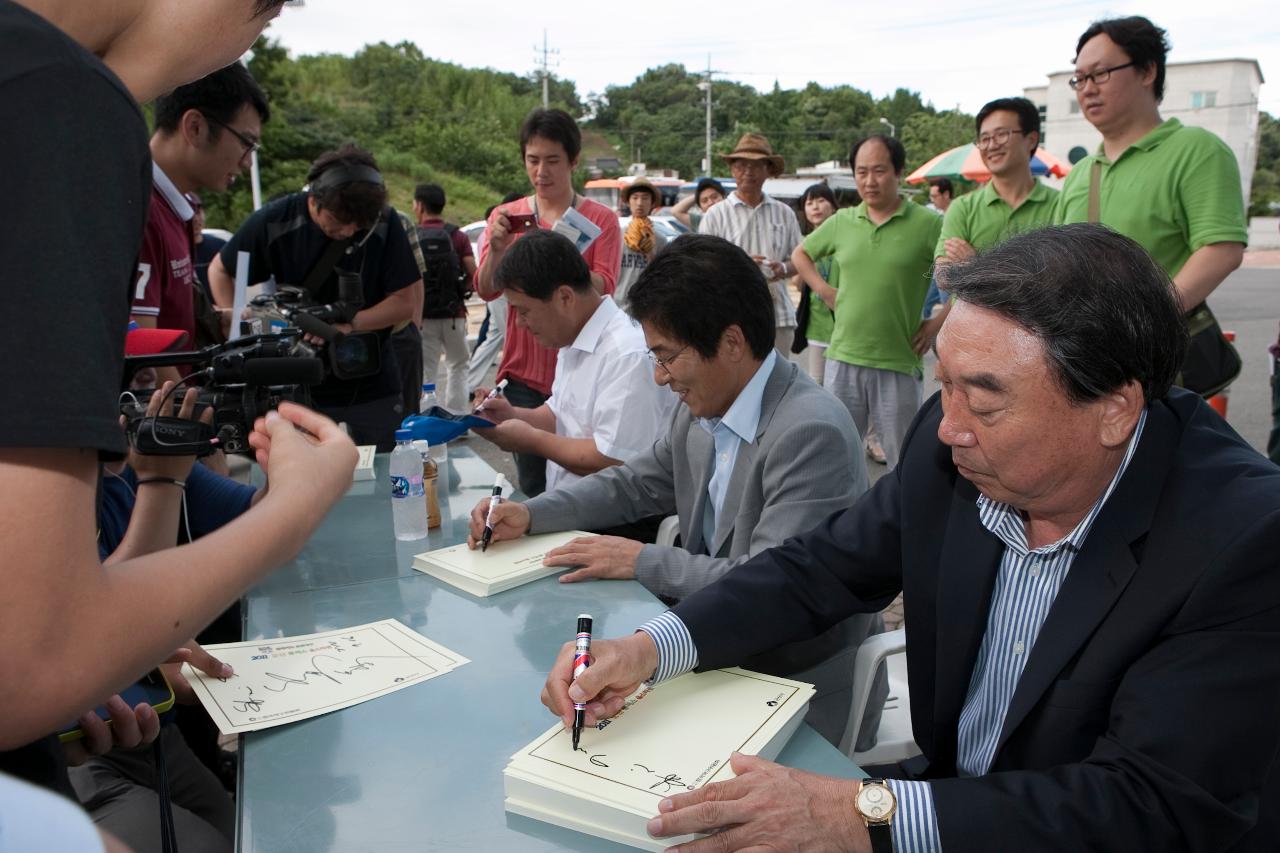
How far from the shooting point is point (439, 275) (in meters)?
6.91

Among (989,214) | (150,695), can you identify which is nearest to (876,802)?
(150,695)

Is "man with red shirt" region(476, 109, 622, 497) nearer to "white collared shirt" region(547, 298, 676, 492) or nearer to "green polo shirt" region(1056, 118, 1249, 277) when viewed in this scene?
"white collared shirt" region(547, 298, 676, 492)

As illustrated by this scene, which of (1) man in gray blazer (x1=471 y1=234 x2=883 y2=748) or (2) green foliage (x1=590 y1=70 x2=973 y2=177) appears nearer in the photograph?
(1) man in gray blazer (x1=471 y1=234 x2=883 y2=748)

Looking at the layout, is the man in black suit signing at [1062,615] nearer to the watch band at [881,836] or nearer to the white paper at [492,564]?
the watch band at [881,836]

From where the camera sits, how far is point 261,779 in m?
1.26

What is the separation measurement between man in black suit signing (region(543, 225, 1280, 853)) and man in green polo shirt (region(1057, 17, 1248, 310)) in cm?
182

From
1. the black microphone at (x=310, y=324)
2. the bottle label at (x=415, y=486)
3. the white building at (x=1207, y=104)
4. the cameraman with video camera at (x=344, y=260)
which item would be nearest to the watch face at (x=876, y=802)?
the bottle label at (x=415, y=486)

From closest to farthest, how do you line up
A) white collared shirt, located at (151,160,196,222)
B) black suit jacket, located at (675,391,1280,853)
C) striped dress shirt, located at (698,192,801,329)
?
black suit jacket, located at (675,391,1280,853) < white collared shirt, located at (151,160,196,222) < striped dress shirt, located at (698,192,801,329)

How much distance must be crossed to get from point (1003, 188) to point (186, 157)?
3.28 metres

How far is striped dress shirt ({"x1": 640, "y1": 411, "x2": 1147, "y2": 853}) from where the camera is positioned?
1.37 meters

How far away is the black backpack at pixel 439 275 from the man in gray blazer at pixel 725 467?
479 cm

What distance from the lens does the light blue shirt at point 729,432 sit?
2117mm

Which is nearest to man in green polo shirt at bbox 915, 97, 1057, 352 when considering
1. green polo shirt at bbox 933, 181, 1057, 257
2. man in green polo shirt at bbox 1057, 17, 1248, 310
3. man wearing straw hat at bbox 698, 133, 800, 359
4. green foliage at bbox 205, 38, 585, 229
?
green polo shirt at bbox 933, 181, 1057, 257

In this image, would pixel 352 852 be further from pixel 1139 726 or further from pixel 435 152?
pixel 435 152
